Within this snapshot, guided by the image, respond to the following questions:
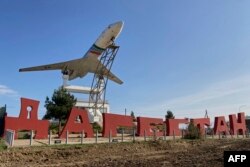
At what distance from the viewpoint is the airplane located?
5647cm

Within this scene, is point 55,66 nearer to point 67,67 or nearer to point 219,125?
point 67,67

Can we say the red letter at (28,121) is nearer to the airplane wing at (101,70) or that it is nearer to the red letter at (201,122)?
the red letter at (201,122)

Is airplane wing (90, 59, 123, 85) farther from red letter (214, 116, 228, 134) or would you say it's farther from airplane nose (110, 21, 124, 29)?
red letter (214, 116, 228, 134)

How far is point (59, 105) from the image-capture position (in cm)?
5362

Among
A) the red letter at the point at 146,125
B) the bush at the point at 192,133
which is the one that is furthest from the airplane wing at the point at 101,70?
the bush at the point at 192,133

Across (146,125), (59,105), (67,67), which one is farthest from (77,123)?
(67,67)

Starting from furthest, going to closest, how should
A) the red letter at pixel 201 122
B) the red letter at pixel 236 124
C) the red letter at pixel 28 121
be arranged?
1. the red letter at pixel 236 124
2. the red letter at pixel 201 122
3. the red letter at pixel 28 121

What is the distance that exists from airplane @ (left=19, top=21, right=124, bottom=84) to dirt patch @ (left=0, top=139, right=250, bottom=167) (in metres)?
32.4

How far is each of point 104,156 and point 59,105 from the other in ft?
110

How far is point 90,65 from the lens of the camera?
65250 millimetres

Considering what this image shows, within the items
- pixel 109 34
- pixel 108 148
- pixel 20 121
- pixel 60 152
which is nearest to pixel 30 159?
pixel 60 152

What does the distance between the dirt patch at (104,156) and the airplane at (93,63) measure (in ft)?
106

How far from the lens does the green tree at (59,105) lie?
173 feet

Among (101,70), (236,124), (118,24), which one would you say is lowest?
(236,124)
